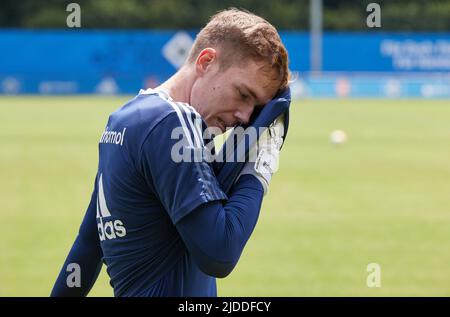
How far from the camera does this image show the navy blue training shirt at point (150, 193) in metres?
3.13

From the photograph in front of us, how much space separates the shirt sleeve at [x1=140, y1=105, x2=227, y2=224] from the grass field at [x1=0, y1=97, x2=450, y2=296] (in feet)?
17.0

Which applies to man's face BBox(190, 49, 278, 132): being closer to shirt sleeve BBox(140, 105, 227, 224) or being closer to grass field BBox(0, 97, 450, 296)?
shirt sleeve BBox(140, 105, 227, 224)

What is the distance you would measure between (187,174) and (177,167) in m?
0.04

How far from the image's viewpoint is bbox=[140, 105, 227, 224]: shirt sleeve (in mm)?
3115

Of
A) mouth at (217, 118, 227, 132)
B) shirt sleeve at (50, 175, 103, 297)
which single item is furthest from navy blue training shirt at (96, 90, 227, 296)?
shirt sleeve at (50, 175, 103, 297)

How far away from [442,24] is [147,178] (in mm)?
53268

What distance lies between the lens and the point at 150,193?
3256mm

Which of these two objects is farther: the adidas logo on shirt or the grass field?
the grass field

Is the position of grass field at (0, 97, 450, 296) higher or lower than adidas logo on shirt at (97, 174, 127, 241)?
lower

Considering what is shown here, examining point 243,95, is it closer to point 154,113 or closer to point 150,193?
point 154,113

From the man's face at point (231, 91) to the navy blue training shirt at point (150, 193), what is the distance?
0.10m

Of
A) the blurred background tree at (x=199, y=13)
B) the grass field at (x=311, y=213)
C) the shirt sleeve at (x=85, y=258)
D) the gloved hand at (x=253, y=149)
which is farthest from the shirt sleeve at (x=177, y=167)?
the blurred background tree at (x=199, y=13)

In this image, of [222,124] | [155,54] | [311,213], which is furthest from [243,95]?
[155,54]

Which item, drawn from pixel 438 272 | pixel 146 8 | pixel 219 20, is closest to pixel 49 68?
pixel 146 8
